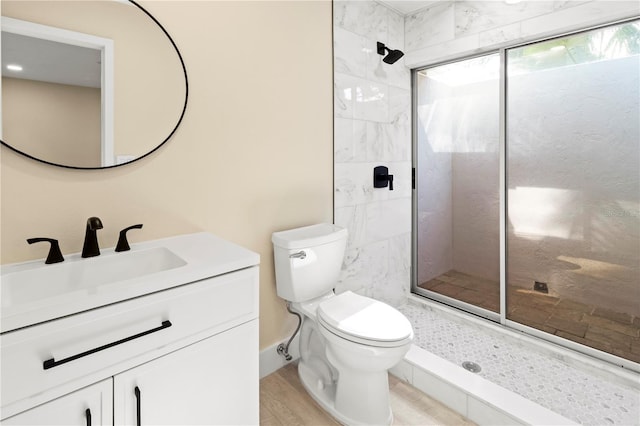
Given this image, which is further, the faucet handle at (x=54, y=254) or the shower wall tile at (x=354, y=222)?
the shower wall tile at (x=354, y=222)

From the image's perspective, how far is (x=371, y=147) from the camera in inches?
94.8

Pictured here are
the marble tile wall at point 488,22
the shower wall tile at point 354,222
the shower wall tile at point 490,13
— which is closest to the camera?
the marble tile wall at point 488,22

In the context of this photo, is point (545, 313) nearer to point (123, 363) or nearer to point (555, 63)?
point (555, 63)

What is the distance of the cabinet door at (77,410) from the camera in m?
0.78

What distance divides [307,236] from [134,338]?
1.07 meters

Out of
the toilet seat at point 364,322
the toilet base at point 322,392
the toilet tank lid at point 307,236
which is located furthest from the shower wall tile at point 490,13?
the toilet base at point 322,392

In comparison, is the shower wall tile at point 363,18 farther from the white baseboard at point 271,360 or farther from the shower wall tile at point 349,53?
the white baseboard at point 271,360

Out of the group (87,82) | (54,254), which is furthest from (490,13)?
(54,254)

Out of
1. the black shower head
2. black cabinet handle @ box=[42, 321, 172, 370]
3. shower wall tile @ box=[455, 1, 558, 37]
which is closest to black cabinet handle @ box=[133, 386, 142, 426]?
black cabinet handle @ box=[42, 321, 172, 370]

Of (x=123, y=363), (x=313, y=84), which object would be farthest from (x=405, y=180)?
(x=123, y=363)

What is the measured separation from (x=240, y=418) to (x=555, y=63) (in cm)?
258

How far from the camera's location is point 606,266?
1919 mm

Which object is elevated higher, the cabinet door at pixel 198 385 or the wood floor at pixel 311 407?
the cabinet door at pixel 198 385

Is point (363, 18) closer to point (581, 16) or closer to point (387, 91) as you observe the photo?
point (387, 91)
